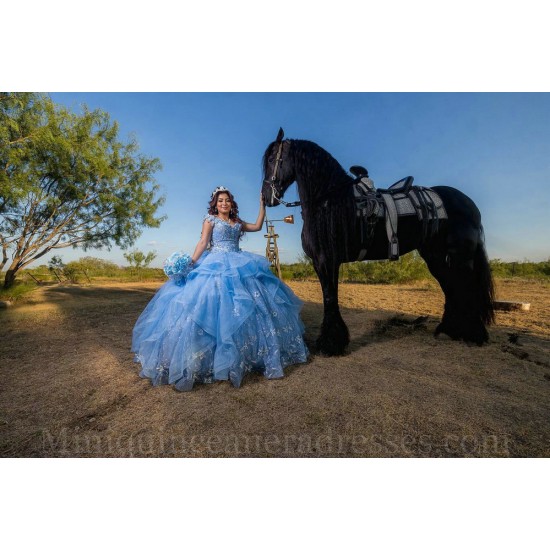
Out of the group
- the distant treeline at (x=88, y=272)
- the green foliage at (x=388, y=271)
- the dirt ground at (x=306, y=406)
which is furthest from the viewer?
the distant treeline at (x=88, y=272)

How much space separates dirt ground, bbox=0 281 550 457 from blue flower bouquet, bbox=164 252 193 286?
3.42 feet

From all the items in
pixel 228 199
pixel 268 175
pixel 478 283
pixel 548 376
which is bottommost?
pixel 548 376

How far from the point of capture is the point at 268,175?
126 inches

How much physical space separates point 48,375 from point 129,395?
1173 mm

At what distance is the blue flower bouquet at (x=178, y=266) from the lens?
8.82 feet

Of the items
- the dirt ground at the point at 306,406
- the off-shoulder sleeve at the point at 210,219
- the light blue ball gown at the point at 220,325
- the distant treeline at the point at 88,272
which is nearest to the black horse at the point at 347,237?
the dirt ground at the point at 306,406

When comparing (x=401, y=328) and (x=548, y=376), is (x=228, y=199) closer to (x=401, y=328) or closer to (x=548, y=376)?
(x=401, y=328)

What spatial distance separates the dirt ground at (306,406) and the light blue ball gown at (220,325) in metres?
0.17

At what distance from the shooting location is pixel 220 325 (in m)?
2.36

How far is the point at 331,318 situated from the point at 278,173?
180cm

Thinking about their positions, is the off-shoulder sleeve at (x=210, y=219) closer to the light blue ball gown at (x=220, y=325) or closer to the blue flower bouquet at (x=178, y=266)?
the light blue ball gown at (x=220, y=325)

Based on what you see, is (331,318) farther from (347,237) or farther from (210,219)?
(210,219)

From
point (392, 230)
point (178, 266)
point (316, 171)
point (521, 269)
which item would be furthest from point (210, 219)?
point (521, 269)
